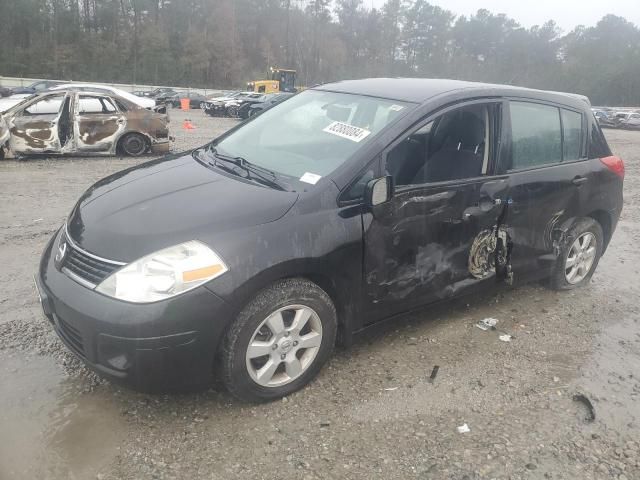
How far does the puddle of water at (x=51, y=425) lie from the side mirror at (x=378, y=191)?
1.73 m

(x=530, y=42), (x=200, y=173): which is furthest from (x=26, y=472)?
(x=530, y=42)

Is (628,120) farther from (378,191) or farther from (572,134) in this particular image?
(378,191)

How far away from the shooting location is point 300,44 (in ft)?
273

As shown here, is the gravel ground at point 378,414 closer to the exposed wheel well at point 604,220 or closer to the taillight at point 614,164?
the exposed wheel well at point 604,220

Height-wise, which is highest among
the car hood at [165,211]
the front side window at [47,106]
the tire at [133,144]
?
the car hood at [165,211]

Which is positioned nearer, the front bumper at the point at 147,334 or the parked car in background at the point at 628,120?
the front bumper at the point at 147,334

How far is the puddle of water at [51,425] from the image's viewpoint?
2.37 m

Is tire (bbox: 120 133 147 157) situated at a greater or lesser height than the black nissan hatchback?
lesser

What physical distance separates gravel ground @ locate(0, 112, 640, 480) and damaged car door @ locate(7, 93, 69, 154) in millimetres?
7038

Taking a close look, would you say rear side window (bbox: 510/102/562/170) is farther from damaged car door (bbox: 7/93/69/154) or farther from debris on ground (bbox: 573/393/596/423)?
damaged car door (bbox: 7/93/69/154)

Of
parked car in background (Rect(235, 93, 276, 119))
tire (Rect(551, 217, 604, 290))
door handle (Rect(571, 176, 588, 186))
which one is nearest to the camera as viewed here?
door handle (Rect(571, 176, 588, 186))

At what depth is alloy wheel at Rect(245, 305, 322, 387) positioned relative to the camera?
8.85 feet

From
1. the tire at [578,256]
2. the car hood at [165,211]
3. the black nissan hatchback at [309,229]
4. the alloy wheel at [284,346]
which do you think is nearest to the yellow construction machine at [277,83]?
the tire at [578,256]

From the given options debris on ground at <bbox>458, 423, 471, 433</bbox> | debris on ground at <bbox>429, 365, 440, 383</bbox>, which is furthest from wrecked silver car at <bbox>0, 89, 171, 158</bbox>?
debris on ground at <bbox>458, 423, 471, 433</bbox>
